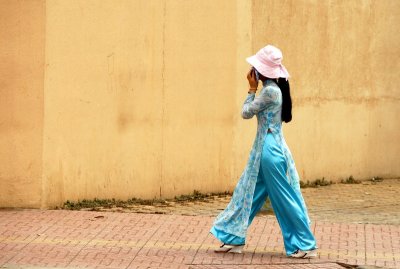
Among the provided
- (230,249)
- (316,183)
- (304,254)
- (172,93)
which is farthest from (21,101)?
(316,183)

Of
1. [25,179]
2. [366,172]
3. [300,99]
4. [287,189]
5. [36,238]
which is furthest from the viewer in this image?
[366,172]

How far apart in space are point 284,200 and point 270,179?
22 centimetres

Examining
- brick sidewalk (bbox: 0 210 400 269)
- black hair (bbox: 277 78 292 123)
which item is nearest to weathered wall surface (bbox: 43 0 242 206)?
brick sidewalk (bbox: 0 210 400 269)

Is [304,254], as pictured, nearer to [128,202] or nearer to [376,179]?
[128,202]

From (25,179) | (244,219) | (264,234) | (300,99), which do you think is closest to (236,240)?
(244,219)

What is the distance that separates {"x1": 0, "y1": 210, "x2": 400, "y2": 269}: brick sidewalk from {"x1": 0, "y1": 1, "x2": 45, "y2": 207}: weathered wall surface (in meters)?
0.29

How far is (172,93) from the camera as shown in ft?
40.8

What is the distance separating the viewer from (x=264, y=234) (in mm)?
10227

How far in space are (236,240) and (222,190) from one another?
398 cm

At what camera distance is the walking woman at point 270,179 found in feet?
29.2

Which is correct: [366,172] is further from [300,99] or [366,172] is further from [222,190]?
[222,190]

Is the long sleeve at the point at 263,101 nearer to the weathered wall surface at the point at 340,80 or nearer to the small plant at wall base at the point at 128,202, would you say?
the small plant at wall base at the point at 128,202

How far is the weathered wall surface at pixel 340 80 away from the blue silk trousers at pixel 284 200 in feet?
15.2

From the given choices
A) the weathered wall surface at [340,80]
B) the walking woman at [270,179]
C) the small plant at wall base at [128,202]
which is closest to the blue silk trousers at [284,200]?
the walking woman at [270,179]
